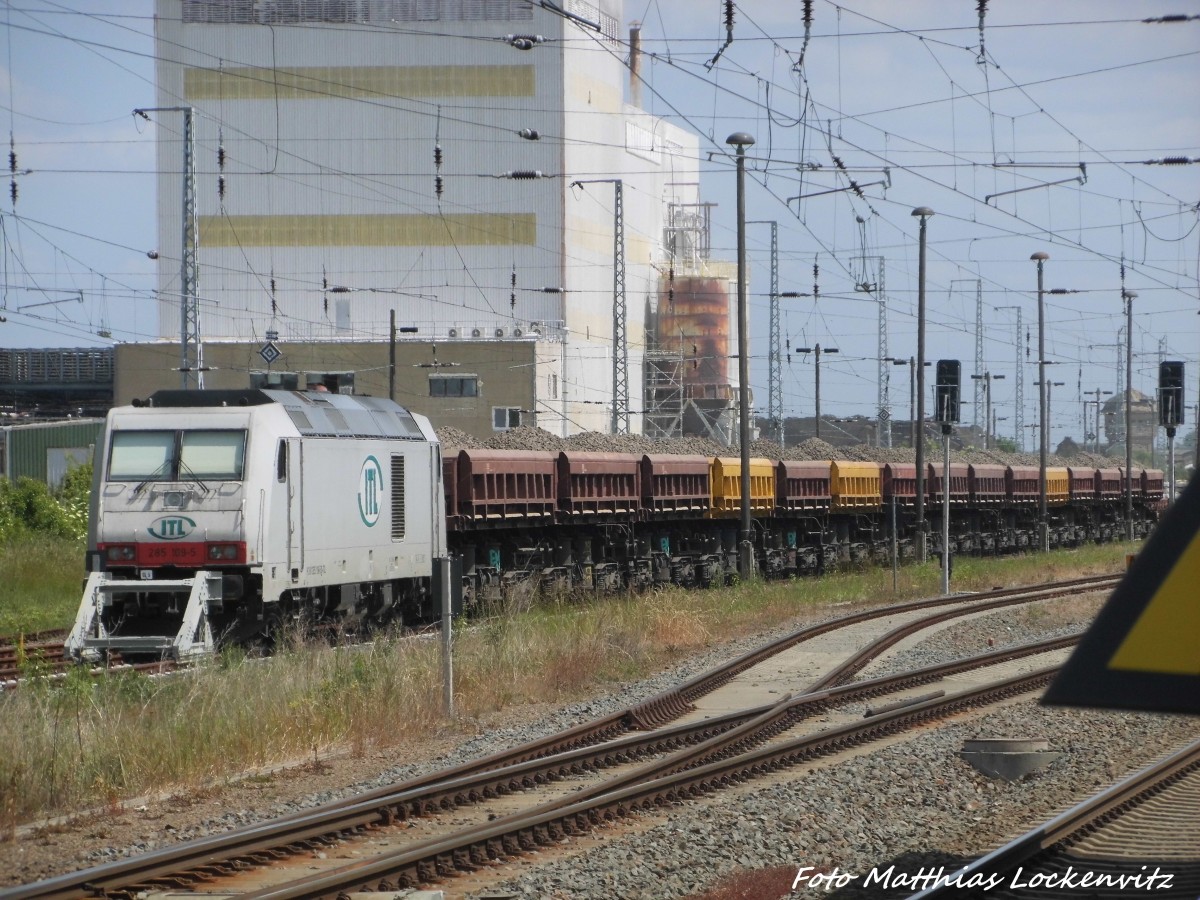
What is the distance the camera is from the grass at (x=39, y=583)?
24.3 meters

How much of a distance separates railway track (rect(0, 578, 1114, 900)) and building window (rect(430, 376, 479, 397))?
158 feet

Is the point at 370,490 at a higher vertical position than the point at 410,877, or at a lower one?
higher

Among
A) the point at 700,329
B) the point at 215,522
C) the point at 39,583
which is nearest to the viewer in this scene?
the point at 215,522

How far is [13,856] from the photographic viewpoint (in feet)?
29.5

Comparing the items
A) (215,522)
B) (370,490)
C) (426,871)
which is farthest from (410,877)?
(370,490)

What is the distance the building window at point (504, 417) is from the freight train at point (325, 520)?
2707cm

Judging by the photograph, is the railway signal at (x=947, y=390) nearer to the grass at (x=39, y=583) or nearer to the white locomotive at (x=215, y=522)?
the white locomotive at (x=215, y=522)

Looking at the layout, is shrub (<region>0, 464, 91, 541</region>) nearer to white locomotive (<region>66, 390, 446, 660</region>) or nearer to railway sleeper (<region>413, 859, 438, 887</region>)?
white locomotive (<region>66, 390, 446, 660</region>)

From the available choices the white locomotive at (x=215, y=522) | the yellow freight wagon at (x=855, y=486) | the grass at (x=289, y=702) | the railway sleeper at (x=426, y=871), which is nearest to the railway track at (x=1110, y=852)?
the railway sleeper at (x=426, y=871)

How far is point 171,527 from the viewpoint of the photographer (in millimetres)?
18188

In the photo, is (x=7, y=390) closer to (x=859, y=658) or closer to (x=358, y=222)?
(x=358, y=222)

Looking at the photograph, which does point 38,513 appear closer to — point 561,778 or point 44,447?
point 44,447

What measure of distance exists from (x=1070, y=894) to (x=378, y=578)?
1432cm

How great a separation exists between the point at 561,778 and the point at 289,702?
10.7 ft
